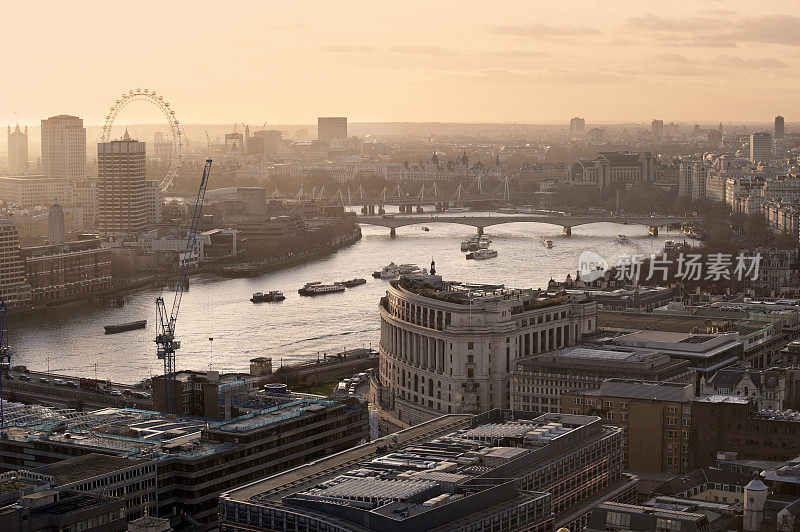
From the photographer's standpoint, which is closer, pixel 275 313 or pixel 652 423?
pixel 652 423

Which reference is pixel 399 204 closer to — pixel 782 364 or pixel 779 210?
pixel 779 210

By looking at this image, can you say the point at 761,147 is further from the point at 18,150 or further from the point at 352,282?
the point at 352,282

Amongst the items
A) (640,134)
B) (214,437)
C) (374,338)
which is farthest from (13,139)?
(640,134)

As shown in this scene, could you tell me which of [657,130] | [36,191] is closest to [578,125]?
[657,130]

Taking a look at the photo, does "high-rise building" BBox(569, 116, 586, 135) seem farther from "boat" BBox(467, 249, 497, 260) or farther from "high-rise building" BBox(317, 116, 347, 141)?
"boat" BBox(467, 249, 497, 260)

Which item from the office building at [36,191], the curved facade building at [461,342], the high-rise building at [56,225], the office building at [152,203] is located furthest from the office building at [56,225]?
the curved facade building at [461,342]

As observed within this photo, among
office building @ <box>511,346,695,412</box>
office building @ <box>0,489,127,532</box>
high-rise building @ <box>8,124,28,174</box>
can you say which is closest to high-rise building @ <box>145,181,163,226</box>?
office building @ <box>511,346,695,412</box>
